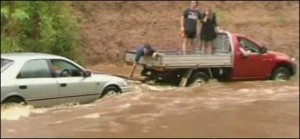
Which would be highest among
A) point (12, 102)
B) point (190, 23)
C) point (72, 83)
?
point (190, 23)

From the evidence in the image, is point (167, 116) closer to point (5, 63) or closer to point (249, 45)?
point (5, 63)

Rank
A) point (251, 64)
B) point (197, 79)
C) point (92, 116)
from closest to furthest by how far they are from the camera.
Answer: point (92, 116)
point (197, 79)
point (251, 64)

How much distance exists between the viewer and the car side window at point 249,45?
1667cm

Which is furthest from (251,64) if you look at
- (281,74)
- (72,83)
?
(72,83)

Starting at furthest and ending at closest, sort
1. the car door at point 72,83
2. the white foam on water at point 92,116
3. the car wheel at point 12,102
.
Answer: the car door at point 72,83, the car wheel at point 12,102, the white foam on water at point 92,116

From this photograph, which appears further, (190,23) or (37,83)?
(190,23)

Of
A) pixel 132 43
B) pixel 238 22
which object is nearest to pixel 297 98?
pixel 132 43

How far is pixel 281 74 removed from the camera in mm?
17031

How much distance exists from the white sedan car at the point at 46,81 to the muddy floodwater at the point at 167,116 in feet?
0.64

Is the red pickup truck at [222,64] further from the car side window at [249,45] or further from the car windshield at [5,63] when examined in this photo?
the car windshield at [5,63]

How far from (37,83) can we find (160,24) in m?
11.7

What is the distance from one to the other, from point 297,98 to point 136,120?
3.94 meters

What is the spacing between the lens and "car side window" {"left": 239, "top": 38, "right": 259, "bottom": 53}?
16.7 meters

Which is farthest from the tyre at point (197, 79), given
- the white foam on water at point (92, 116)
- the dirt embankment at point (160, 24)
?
the dirt embankment at point (160, 24)
